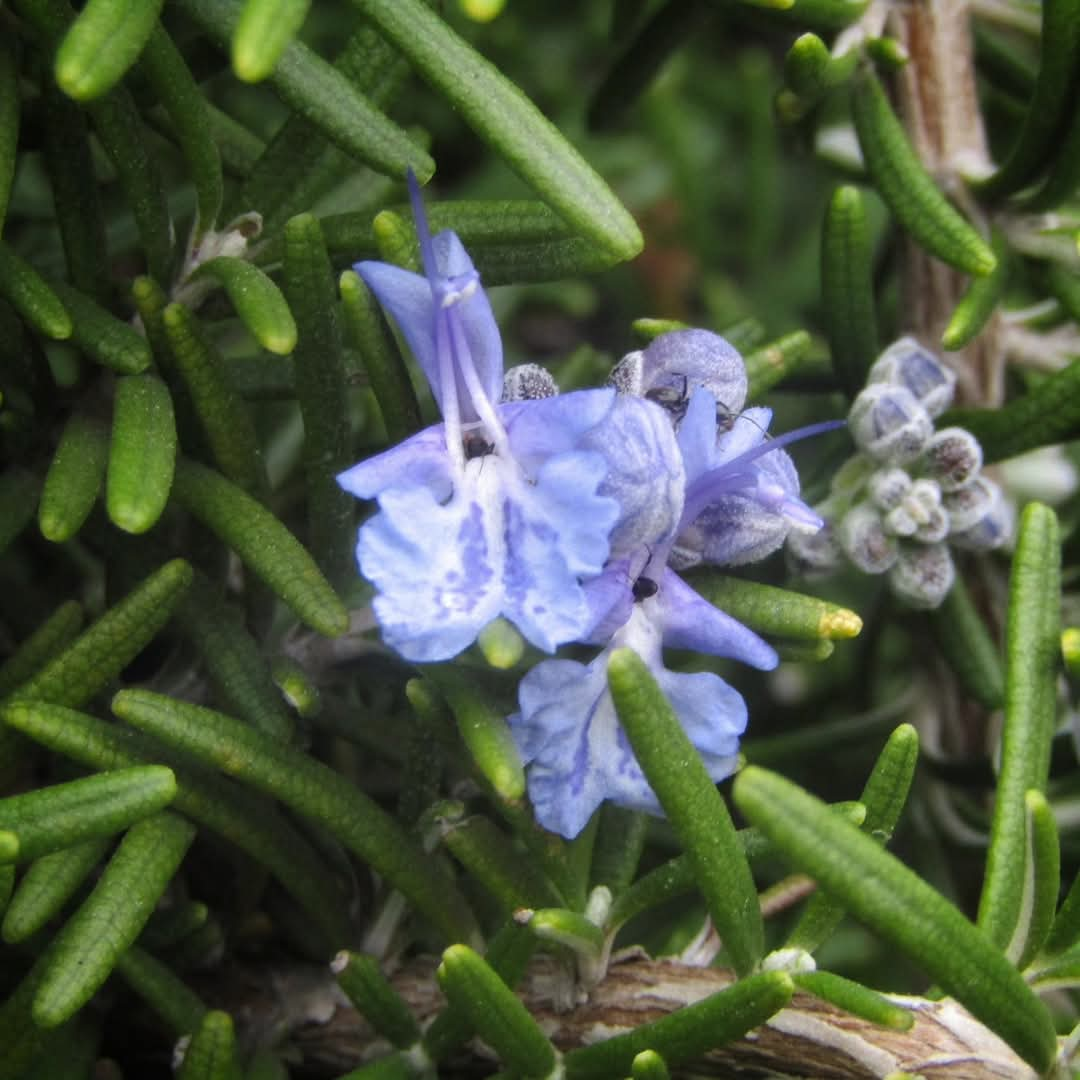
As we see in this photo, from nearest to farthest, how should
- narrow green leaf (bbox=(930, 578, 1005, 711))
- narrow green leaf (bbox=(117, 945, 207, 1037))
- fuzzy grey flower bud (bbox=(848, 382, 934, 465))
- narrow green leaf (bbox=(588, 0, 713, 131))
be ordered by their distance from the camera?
narrow green leaf (bbox=(117, 945, 207, 1037)) → fuzzy grey flower bud (bbox=(848, 382, 934, 465)) → narrow green leaf (bbox=(930, 578, 1005, 711)) → narrow green leaf (bbox=(588, 0, 713, 131))

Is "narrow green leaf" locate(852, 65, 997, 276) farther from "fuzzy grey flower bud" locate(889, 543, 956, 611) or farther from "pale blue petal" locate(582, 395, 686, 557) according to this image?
"pale blue petal" locate(582, 395, 686, 557)

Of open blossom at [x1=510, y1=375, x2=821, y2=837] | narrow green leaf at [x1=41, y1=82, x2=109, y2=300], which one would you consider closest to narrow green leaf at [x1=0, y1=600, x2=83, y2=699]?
narrow green leaf at [x1=41, y1=82, x2=109, y2=300]

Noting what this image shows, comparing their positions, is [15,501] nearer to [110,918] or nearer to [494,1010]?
→ [110,918]

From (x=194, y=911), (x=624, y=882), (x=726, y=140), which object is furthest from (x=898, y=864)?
(x=726, y=140)

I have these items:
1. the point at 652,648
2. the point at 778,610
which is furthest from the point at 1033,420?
the point at 652,648

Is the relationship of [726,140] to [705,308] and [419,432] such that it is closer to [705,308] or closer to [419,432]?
[705,308]

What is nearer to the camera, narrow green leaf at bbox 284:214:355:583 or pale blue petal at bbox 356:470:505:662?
pale blue petal at bbox 356:470:505:662
